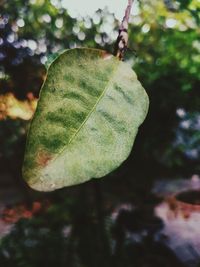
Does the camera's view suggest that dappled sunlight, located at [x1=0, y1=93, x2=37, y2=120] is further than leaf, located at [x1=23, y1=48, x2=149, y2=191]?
Yes

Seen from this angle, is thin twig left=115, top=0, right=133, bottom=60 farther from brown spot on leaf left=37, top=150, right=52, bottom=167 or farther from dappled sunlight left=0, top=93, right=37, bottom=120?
dappled sunlight left=0, top=93, right=37, bottom=120

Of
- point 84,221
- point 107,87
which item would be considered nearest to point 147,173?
point 84,221

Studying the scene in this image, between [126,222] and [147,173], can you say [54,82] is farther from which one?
[147,173]

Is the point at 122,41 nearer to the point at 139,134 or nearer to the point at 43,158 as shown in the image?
the point at 43,158

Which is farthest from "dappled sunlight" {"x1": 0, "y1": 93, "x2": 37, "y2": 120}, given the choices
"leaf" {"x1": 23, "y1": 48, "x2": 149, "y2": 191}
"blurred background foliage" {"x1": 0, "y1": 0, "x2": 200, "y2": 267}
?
"leaf" {"x1": 23, "y1": 48, "x2": 149, "y2": 191}

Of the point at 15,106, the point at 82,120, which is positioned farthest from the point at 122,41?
the point at 15,106

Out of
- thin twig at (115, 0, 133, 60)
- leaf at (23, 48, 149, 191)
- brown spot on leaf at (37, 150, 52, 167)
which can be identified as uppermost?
thin twig at (115, 0, 133, 60)
